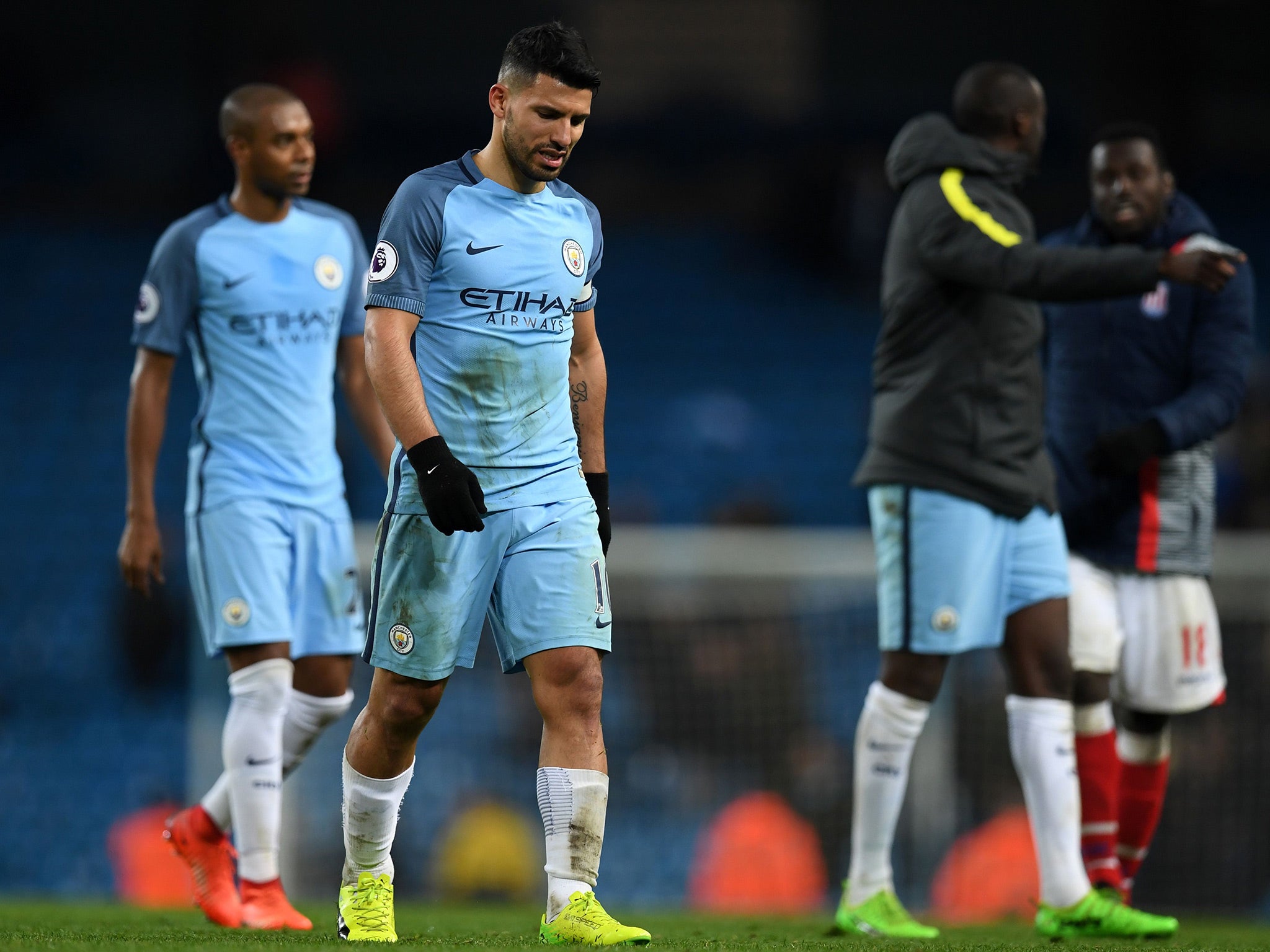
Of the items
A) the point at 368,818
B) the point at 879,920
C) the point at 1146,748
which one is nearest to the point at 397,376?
the point at 368,818

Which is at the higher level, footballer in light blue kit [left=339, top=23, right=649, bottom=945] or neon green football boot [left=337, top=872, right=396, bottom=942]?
footballer in light blue kit [left=339, top=23, right=649, bottom=945]

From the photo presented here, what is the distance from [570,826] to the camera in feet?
13.6

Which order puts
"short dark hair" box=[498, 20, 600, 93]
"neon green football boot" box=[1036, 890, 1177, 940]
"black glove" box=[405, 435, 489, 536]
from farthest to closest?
"neon green football boot" box=[1036, 890, 1177, 940]
"short dark hair" box=[498, 20, 600, 93]
"black glove" box=[405, 435, 489, 536]

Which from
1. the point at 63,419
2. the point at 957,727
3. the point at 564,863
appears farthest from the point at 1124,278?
the point at 63,419

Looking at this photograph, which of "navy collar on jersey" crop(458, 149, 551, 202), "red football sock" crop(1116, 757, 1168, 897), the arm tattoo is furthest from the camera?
"red football sock" crop(1116, 757, 1168, 897)

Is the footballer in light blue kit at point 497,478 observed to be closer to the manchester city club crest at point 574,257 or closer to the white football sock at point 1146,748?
the manchester city club crest at point 574,257

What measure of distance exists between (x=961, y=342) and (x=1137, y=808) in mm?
1820

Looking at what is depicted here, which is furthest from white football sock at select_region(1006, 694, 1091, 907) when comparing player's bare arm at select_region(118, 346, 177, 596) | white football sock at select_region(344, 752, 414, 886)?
player's bare arm at select_region(118, 346, 177, 596)

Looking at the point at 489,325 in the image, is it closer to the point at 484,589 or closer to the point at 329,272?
the point at 484,589

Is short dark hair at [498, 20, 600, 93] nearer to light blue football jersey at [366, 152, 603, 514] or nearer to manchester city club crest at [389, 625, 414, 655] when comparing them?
light blue football jersey at [366, 152, 603, 514]

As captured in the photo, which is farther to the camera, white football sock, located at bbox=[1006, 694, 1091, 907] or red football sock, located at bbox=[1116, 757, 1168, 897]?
red football sock, located at bbox=[1116, 757, 1168, 897]

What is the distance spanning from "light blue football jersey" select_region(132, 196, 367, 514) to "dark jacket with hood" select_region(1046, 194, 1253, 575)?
2515 millimetres

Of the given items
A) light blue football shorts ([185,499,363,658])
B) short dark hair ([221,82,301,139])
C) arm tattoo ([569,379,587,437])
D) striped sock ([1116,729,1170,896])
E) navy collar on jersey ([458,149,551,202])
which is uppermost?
short dark hair ([221,82,301,139])

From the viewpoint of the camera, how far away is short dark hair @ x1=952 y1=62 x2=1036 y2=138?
554 cm
